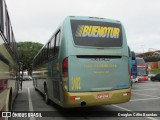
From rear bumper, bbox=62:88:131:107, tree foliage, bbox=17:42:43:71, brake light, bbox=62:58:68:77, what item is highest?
tree foliage, bbox=17:42:43:71

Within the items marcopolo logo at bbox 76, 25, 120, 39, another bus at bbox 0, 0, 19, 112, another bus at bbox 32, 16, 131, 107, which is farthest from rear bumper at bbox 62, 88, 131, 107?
marcopolo logo at bbox 76, 25, 120, 39

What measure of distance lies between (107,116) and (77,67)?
2008mm

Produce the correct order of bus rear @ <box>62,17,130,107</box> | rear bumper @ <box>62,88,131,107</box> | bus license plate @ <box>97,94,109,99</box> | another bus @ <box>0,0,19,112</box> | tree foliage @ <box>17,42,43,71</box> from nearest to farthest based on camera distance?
another bus @ <box>0,0,19,112</box>
rear bumper @ <box>62,88,131,107</box>
bus rear @ <box>62,17,130,107</box>
bus license plate @ <box>97,94,109,99</box>
tree foliage @ <box>17,42,43,71</box>

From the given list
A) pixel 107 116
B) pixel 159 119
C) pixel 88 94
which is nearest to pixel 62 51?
pixel 88 94

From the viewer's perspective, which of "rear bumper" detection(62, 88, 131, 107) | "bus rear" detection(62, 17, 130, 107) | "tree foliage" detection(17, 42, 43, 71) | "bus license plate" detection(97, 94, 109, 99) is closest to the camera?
"rear bumper" detection(62, 88, 131, 107)

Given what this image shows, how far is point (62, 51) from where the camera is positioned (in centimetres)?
875

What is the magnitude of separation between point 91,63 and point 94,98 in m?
1.06

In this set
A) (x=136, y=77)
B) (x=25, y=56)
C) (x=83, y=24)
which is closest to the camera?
(x=83, y=24)

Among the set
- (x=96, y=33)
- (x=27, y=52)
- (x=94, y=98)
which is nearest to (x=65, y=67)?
(x=94, y=98)

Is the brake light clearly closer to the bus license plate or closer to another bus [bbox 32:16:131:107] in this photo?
another bus [bbox 32:16:131:107]

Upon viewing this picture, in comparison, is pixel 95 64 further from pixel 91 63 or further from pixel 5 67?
pixel 5 67

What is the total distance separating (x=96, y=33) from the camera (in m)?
9.08

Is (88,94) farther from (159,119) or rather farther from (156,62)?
(156,62)

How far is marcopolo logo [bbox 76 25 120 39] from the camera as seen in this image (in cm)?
895
